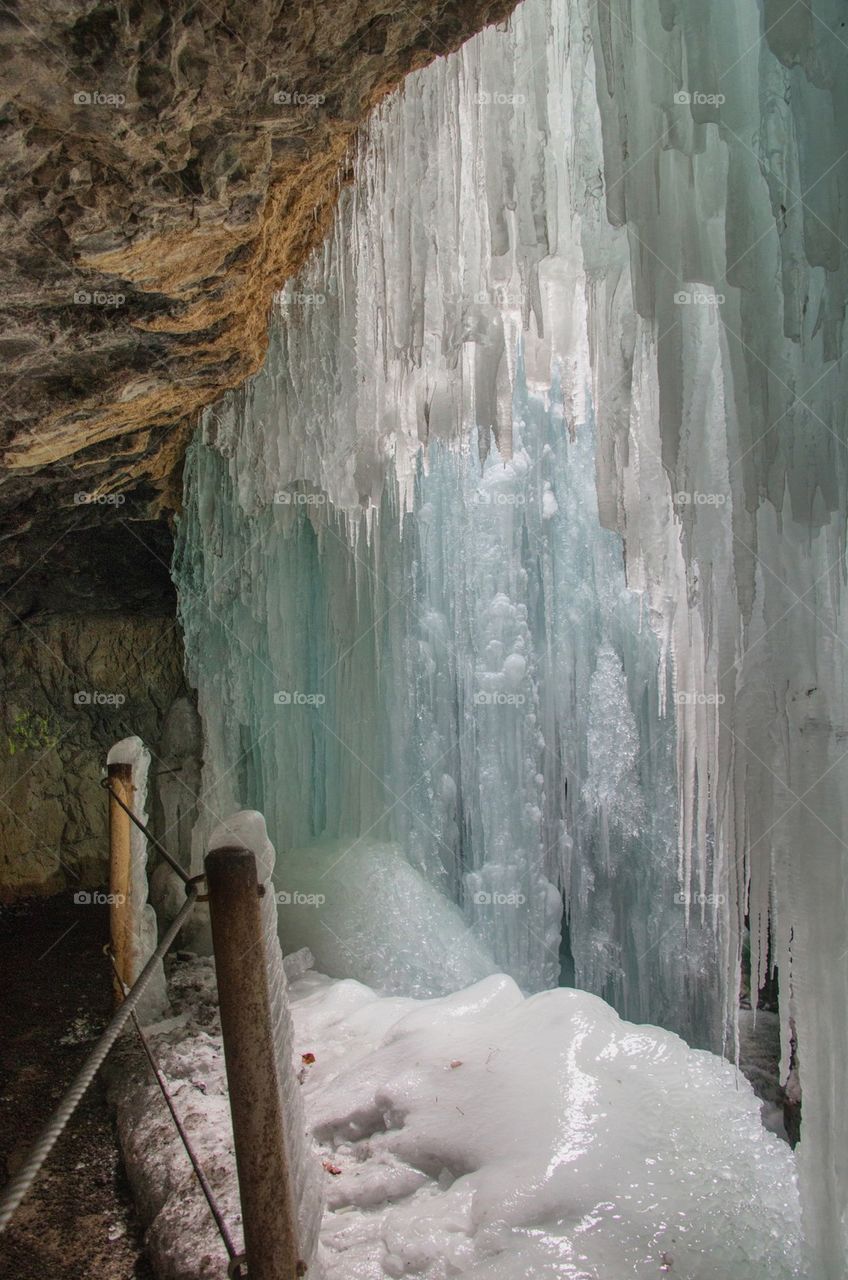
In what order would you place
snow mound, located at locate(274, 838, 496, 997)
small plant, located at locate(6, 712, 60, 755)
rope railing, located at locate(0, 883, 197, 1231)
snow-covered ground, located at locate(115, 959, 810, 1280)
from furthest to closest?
small plant, located at locate(6, 712, 60, 755), snow mound, located at locate(274, 838, 496, 997), snow-covered ground, located at locate(115, 959, 810, 1280), rope railing, located at locate(0, 883, 197, 1231)

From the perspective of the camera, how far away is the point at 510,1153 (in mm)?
3025

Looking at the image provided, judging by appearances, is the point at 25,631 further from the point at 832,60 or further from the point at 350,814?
the point at 832,60

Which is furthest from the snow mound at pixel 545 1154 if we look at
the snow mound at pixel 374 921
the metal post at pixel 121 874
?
the snow mound at pixel 374 921

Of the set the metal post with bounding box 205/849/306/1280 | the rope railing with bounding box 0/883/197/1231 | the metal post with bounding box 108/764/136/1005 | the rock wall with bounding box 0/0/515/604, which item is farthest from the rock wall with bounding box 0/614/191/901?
the rope railing with bounding box 0/883/197/1231

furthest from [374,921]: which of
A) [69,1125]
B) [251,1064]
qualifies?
[251,1064]

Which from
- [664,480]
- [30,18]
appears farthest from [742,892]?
[30,18]

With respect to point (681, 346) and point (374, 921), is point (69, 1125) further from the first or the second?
point (681, 346)

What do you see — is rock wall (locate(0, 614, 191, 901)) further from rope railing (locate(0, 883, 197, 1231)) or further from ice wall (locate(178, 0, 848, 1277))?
rope railing (locate(0, 883, 197, 1231))

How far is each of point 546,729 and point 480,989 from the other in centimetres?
308

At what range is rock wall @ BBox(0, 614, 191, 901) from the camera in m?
6.90

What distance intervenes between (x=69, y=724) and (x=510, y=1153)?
537 cm

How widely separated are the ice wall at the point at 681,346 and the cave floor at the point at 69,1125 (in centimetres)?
233

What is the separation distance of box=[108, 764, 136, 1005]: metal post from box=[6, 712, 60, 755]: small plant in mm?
3053

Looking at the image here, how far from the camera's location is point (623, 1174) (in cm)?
288
